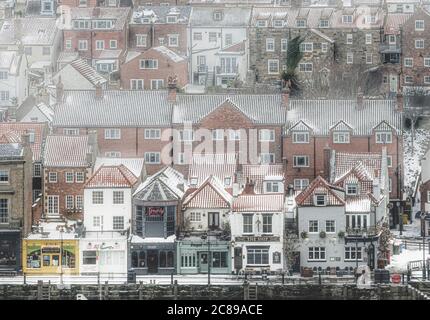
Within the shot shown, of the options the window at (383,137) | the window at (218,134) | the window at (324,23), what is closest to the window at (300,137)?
the window at (383,137)

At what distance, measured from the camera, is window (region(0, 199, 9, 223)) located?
29016 mm

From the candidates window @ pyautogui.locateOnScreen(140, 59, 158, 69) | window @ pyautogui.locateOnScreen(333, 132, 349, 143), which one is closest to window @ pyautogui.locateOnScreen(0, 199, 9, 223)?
window @ pyautogui.locateOnScreen(333, 132, 349, 143)

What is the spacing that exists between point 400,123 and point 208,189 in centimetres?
506

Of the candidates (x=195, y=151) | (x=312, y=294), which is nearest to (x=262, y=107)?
(x=195, y=151)

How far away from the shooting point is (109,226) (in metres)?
29.2

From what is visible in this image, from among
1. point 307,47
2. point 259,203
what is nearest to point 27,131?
point 259,203

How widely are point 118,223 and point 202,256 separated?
1577mm

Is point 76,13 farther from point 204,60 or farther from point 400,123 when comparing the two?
point 400,123

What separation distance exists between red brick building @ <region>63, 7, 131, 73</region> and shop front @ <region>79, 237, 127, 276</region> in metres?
11.4

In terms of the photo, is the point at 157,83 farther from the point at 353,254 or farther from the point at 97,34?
the point at 353,254

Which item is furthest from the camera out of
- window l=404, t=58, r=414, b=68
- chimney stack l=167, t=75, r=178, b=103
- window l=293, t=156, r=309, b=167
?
window l=404, t=58, r=414, b=68

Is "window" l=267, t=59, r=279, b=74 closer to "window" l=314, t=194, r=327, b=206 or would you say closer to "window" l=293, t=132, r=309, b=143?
"window" l=293, t=132, r=309, b=143

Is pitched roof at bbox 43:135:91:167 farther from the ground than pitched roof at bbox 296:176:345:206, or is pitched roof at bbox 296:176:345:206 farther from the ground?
pitched roof at bbox 43:135:91:167

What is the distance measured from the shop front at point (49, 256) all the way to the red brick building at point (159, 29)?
12.0 meters
